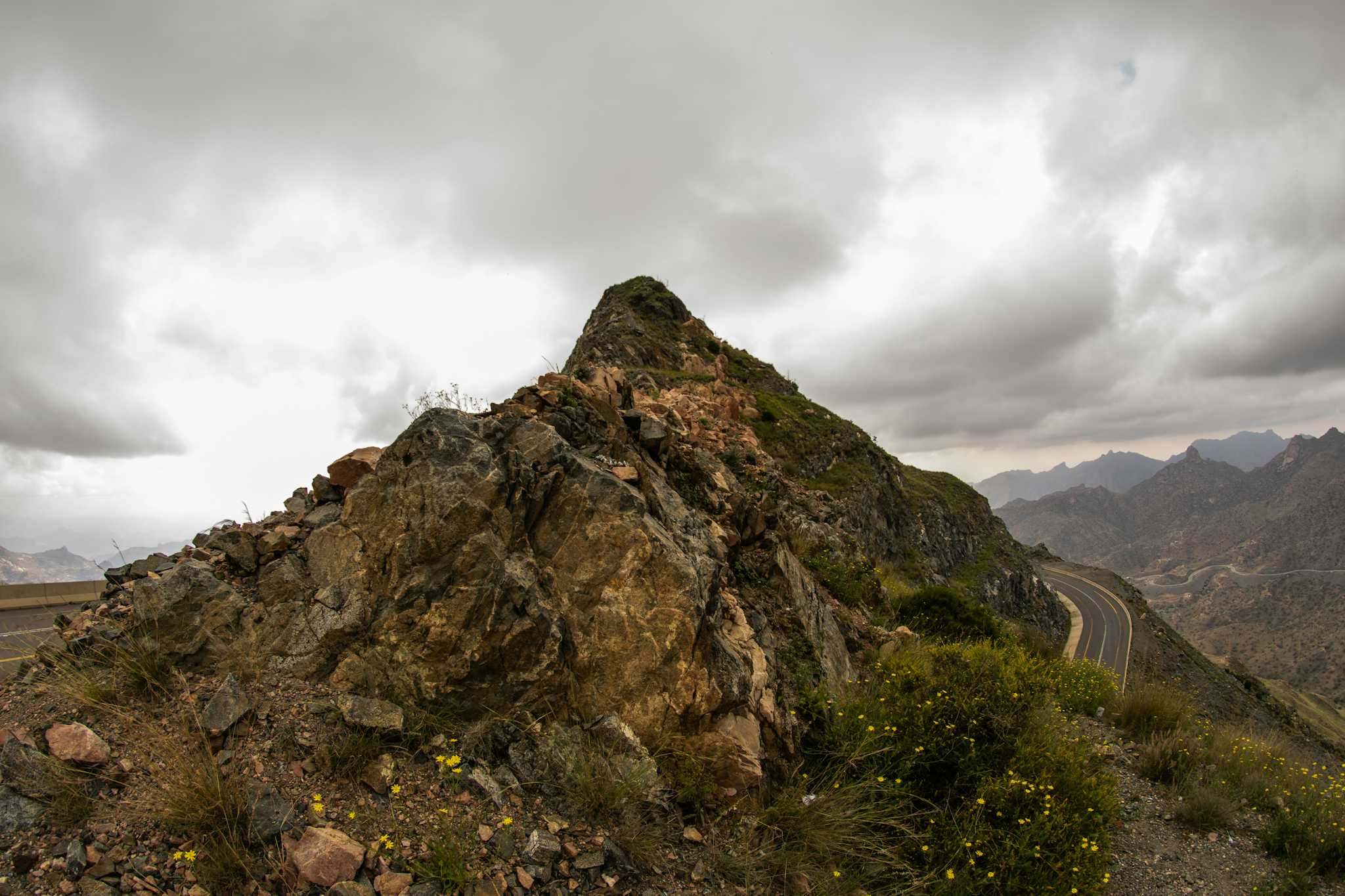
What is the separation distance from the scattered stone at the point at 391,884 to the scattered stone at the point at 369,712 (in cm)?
115

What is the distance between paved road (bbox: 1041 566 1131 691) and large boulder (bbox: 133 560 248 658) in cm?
3650

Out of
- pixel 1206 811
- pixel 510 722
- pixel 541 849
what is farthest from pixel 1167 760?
pixel 510 722

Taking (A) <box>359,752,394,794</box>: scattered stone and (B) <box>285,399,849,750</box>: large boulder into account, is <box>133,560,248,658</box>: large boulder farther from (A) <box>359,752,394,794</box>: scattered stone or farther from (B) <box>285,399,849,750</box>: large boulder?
(A) <box>359,752,394,794</box>: scattered stone

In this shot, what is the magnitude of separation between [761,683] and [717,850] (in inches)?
74.3

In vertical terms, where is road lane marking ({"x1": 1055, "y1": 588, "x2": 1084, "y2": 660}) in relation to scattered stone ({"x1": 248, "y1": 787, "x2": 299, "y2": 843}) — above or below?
below

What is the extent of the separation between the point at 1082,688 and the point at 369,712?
38.7ft

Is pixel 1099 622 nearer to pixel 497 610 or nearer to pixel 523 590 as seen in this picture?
pixel 523 590

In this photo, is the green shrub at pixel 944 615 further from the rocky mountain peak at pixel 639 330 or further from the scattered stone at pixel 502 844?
the rocky mountain peak at pixel 639 330

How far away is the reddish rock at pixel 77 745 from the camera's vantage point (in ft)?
12.8

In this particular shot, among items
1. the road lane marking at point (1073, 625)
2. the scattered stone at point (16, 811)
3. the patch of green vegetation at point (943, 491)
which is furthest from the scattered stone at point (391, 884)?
the road lane marking at point (1073, 625)

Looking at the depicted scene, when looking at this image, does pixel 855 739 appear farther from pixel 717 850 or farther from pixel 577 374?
pixel 577 374

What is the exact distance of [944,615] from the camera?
41.8 feet

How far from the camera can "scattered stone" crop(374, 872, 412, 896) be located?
372 cm

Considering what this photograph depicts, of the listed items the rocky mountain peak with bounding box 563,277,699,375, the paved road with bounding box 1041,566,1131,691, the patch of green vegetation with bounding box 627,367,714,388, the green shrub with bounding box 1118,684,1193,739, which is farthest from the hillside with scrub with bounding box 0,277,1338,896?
the paved road with bounding box 1041,566,1131,691
